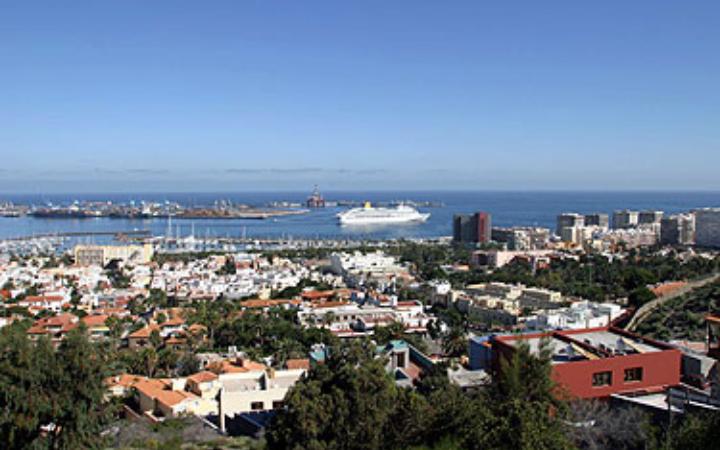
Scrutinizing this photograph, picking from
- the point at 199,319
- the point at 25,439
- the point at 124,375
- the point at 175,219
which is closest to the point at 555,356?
the point at 25,439

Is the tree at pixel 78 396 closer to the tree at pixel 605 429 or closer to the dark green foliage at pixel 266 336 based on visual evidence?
the tree at pixel 605 429

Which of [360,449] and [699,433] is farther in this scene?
[360,449]

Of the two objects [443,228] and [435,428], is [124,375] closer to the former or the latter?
[435,428]

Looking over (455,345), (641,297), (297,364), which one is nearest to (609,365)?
(297,364)

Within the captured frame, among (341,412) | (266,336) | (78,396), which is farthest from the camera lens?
(266,336)

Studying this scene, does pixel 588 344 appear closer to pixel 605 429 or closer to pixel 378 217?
pixel 605 429

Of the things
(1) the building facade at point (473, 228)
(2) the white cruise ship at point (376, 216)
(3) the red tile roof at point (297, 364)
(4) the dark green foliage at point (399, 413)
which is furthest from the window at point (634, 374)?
(2) the white cruise ship at point (376, 216)
